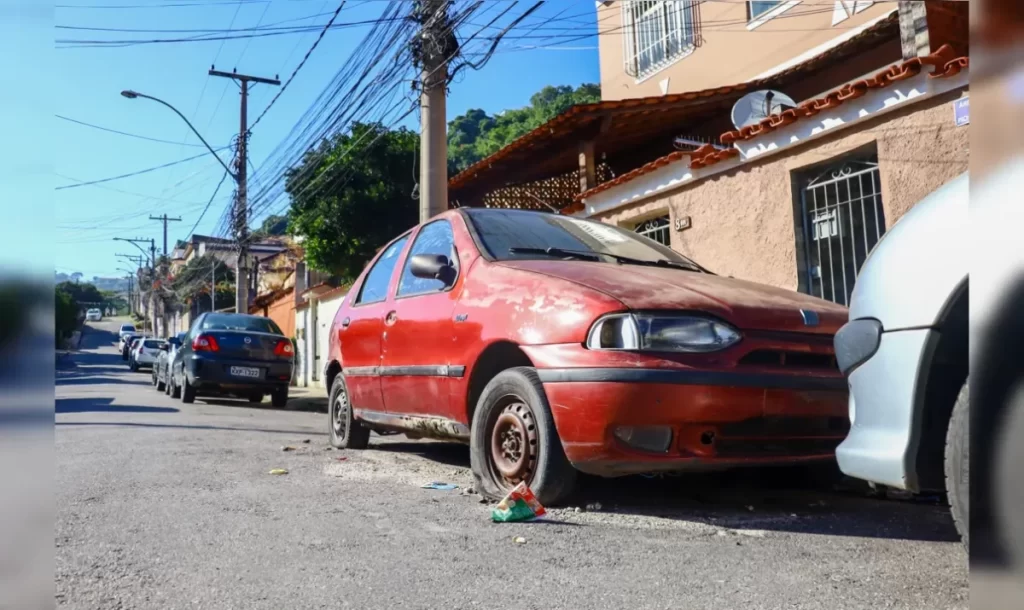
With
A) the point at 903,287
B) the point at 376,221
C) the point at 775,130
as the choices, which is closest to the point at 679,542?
the point at 903,287

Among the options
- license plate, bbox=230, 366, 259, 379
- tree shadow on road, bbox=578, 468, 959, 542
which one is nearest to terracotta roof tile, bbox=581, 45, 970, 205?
tree shadow on road, bbox=578, 468, 959, 542

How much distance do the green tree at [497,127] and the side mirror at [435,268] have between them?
25965 millimetres

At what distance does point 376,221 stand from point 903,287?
14.6 metres

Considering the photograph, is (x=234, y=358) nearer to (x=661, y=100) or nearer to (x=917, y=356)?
(x=661, y=100)

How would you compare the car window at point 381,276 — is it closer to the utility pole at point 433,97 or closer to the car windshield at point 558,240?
the car windshield at point 558,240

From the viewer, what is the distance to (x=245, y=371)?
11.3 meters

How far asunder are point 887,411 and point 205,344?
1044 cm

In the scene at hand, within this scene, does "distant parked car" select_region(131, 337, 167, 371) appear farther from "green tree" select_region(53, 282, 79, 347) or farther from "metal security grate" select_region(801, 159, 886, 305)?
"green tree" select_region(53, 282, 79, 347)

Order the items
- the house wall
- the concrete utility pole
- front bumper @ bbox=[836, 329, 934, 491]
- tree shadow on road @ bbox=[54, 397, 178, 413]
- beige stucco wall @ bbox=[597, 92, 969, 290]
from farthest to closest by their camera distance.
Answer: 1. the house wall
2. the concrete utility pole
3. tree shadow on road @ bbox=[54, 397, 178, 413]
4. beige stucco wall @ bbox=[597, 92, 969, 290]
5. front bumper @ bbox=[836, 329, 934, 491]

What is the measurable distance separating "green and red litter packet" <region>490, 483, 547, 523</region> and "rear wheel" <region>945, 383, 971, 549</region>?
5.25 feet

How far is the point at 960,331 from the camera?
214 cm

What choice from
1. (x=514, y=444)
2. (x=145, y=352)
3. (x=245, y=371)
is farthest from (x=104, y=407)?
(x=145, y=352)

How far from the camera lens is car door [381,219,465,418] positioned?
418cm

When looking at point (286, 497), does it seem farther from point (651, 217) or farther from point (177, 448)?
point (651, 217)
